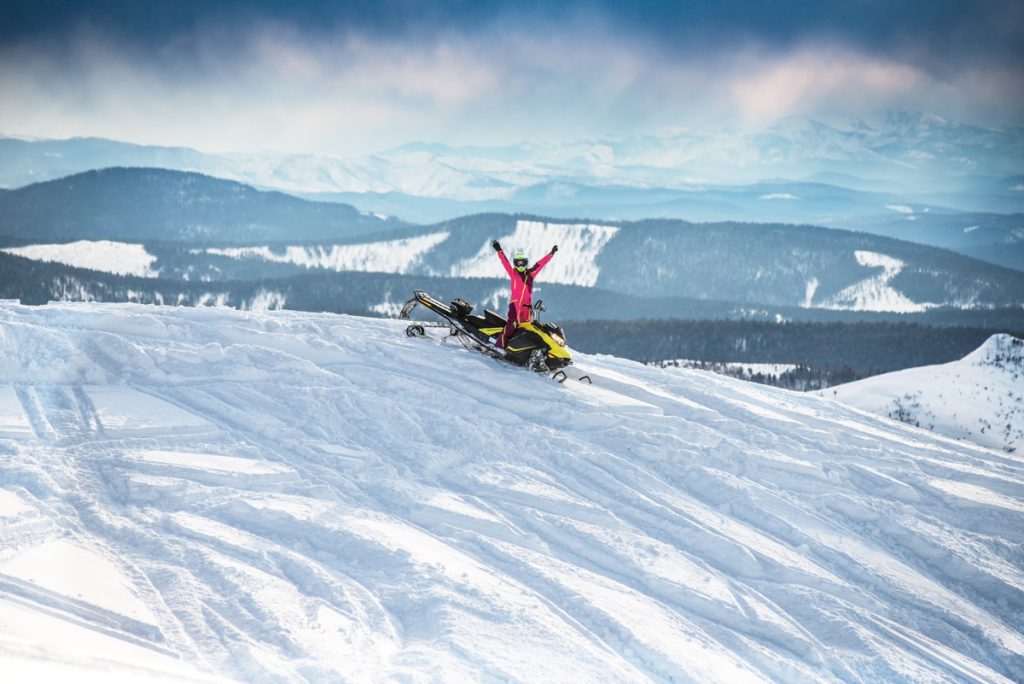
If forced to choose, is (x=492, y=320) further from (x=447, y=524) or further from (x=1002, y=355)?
(x=1002, y=355)

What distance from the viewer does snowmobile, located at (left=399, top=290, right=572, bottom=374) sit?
13.2m

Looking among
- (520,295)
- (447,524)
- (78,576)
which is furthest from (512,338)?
(78,576)

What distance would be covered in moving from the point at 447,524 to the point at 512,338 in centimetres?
554

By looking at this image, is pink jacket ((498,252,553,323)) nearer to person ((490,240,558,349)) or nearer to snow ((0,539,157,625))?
person ((490,240,558,349))

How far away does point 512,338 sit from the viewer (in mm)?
13562

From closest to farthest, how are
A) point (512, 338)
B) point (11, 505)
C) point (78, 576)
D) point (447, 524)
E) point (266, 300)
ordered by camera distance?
point (78, 576)
point (11, 505)
point (447, 524)
point (512, 338)
point (266, 300)

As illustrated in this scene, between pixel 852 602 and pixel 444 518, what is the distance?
4.46 m

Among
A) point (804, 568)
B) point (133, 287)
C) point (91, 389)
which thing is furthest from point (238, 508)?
point (133, 287)

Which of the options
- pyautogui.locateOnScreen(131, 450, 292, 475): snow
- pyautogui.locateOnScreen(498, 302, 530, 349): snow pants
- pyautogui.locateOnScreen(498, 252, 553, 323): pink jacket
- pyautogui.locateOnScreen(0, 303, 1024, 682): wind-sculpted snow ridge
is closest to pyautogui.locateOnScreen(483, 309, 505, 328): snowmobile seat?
pyautogui.locateOnScreen(498, 302, 530, 349): snow pants

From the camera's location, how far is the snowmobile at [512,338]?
1325 cm

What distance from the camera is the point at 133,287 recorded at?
399 ft

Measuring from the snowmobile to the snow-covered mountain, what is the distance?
11593 millimetres

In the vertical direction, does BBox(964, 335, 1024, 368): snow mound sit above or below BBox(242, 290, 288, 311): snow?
above

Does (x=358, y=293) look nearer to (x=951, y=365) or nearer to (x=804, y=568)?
(x=951, y=365)
